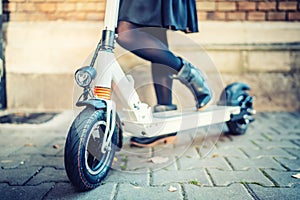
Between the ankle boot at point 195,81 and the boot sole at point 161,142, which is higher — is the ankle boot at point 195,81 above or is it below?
above

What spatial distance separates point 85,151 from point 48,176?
39cm

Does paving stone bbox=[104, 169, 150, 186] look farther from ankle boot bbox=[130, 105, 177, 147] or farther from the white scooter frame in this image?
ankle boot bbox=[130, 105, 177, 147]

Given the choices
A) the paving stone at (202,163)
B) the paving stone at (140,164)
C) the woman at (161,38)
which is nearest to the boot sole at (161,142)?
the woman at (161,38)

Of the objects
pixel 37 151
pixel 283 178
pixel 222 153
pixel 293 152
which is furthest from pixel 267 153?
pixel 37 151

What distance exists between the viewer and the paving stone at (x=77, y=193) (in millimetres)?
1409

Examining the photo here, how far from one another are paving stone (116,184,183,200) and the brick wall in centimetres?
220

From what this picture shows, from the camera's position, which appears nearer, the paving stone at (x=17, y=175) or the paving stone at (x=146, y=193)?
the paving stone at (x=146, y=193)

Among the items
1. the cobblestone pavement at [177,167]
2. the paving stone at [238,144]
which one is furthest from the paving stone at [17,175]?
the paving stone at [238,144]

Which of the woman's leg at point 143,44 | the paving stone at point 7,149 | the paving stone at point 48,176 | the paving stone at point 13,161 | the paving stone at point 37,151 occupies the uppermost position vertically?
the woman's leg at point 143,44

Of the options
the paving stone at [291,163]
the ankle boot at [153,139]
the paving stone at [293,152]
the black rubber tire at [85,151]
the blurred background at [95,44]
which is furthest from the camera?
the blurred background at [95,44]

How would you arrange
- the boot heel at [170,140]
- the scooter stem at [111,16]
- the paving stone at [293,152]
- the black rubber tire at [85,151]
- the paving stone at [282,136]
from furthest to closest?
the paving stone at [282,136] < the boot heel at [170,140] < the paving stone at [293,152] < the scooter stem at [111,16] < the black rubber tire at [85,151]

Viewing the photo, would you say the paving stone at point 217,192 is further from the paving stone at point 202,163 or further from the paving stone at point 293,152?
the paving stone at point 293,152

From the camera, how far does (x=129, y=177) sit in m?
1.67

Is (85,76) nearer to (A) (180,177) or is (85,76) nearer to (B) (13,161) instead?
(A) (180,177)
